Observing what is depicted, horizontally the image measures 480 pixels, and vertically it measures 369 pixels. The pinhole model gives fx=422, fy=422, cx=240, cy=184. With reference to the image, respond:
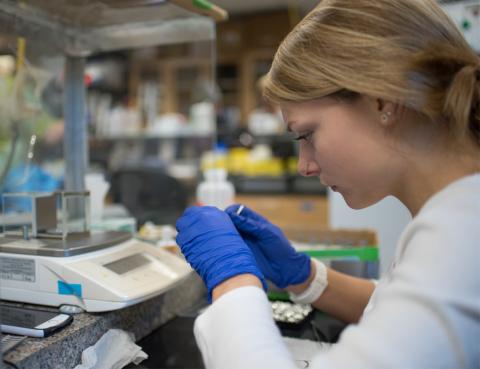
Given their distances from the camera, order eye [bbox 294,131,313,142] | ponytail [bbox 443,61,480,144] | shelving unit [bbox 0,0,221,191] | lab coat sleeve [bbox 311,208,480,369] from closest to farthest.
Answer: lab coat sleeve [bbox 311,208,480,369]
ponytail [bbox 443,61,480,144]
eye [bbox 294,131,313,142]
shelving unit [bbox 0,0,221,191]

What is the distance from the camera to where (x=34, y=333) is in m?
0.62

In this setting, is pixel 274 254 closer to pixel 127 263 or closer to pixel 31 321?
pixel 127 263

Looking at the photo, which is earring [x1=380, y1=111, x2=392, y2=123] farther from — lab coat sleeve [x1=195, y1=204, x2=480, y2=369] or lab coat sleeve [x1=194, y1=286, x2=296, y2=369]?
lab coat sleeve [x1=194, y1=286, x2=296, y2=369]

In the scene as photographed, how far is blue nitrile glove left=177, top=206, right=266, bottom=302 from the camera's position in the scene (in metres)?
0.64

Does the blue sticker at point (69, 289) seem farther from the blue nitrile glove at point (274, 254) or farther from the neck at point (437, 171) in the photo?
the neck at point (437, 171)

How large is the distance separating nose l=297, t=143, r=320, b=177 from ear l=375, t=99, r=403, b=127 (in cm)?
13

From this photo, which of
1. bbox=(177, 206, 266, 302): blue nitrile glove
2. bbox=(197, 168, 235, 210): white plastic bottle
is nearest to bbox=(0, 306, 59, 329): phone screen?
bbox=(177, 206, 266, 302): blue nitrile glove

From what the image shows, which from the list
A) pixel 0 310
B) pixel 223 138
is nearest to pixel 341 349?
pixel 0 310

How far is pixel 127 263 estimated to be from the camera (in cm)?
83

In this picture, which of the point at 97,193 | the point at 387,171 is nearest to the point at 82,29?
the point at 97,193

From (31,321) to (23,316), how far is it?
1.4 inches

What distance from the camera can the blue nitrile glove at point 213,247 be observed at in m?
0.64

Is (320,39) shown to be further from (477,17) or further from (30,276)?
(477,17)

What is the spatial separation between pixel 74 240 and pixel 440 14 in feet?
2.45
